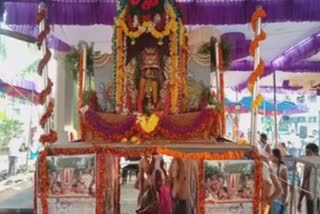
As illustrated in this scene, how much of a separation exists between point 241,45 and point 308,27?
4.20ft

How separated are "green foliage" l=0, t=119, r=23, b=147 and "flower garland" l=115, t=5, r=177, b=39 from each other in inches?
132

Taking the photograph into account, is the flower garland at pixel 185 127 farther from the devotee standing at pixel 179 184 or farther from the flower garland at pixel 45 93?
the flower garland at pixel 45 93

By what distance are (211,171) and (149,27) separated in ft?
7.28

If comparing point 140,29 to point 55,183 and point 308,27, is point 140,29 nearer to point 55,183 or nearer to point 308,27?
point 55,183

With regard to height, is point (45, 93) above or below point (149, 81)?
below

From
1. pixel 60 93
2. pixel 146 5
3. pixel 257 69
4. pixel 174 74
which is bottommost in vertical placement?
pixel 257 69

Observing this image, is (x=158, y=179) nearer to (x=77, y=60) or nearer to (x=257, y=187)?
(x=257, y=187)

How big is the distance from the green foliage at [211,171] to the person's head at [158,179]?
4.45 ft

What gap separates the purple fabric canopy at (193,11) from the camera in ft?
19.4

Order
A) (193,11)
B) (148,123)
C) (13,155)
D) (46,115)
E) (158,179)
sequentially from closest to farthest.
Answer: (46,115) < (148,123) < (158,179) < (193,11) < (13,155)

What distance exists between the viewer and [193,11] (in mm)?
6285

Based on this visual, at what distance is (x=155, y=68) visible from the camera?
569 cm

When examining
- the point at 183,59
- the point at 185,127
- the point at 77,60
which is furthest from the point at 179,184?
A: the point at 77,60

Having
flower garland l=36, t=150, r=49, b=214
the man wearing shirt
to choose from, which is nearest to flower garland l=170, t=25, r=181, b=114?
flower garland l=36, t=150, r=49, b=214
